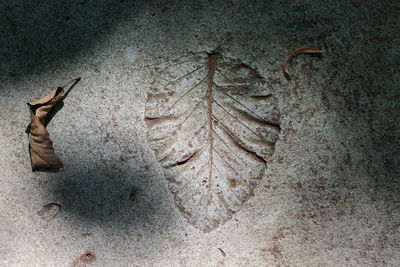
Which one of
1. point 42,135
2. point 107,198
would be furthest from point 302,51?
point 42,135

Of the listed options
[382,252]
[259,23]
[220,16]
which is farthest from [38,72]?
[382,252]

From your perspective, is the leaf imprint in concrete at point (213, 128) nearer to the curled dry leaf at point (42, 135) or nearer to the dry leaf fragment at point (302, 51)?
the dry leaf fragment at point (302, 51)

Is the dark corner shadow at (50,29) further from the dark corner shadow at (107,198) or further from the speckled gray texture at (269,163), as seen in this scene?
the dark corner shadow at (107,198)

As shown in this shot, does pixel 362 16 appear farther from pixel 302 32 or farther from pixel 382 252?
pixel 382 252

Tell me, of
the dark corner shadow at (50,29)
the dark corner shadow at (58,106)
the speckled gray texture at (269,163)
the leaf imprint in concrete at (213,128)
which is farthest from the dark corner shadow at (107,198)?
the dark corner shadow at (50,29)

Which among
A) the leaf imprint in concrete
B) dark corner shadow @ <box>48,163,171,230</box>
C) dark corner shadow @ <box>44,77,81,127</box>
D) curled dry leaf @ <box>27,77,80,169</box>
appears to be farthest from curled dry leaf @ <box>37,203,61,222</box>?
the leaf imprint in concrete

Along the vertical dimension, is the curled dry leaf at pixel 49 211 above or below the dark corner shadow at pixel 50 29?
below

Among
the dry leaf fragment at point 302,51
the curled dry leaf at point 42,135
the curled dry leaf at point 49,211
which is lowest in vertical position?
the curled dry leaf at point 49,211
